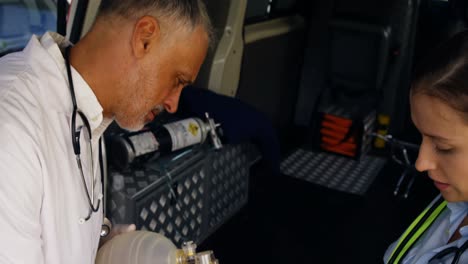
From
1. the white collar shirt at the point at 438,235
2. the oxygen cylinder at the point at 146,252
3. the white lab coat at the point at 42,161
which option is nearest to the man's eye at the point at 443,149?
the white collar shirt at the point at 438,235

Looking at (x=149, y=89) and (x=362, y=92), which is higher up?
(x=149, y=89)

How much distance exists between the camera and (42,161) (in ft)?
4.41

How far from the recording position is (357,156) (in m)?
4.93

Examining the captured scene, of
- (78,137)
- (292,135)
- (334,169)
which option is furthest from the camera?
(292,135)

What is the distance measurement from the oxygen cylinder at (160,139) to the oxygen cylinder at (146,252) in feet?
2.91

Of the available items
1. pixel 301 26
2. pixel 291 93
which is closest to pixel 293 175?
pixel 291 93

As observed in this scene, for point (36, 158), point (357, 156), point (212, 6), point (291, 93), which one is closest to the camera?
point (36, 158)

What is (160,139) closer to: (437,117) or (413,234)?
(413,234)

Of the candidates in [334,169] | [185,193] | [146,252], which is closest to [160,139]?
[185,193]

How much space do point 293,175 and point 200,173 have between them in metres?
1.59

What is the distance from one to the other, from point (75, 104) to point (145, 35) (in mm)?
275

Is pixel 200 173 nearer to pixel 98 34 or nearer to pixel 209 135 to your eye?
pixel 209 135

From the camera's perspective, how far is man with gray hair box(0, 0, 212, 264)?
1.30 m

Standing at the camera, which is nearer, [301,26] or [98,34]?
[98,34]
